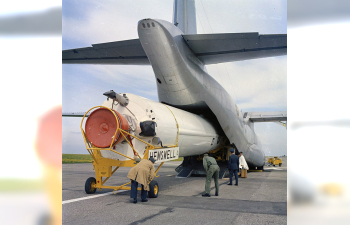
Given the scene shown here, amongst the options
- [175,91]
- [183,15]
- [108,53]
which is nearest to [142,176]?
[175,91]

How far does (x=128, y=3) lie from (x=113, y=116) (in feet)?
7.92

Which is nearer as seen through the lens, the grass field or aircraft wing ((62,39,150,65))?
the grass field

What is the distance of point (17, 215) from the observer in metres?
3.23

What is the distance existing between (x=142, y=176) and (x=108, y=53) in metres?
4.03

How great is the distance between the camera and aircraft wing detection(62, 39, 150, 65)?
7742mm

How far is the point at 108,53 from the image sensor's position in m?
8.11

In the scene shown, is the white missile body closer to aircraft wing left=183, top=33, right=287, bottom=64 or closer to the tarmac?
the tarmac

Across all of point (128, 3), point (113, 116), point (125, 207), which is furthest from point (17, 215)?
point (128, 3)

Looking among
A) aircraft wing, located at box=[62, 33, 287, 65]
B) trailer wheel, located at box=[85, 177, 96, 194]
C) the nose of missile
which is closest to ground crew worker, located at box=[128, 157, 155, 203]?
the nose of missile

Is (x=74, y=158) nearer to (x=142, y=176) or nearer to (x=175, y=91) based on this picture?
(x=142, y=176)

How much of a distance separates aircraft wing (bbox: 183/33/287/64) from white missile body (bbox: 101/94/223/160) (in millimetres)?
1995

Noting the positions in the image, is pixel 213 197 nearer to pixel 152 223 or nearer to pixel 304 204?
pixel 152 223

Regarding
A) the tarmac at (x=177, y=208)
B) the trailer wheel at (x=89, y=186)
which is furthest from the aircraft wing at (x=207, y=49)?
the tarmac at (x=177, y=208)

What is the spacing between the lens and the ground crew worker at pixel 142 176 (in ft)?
19.1
